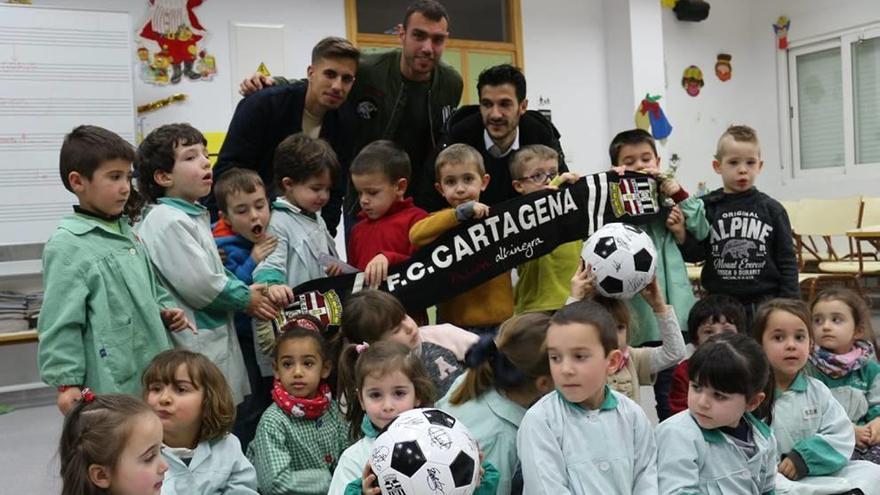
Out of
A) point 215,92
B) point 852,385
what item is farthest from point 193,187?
point 215,92

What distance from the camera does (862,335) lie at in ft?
9.70

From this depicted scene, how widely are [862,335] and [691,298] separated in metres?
0.63

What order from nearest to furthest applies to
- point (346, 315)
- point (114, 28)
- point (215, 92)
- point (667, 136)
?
point (346, 315) → point (114, 28) → point (215, 92) → point (667, 136)

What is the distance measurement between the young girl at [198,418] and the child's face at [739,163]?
7.17 feet

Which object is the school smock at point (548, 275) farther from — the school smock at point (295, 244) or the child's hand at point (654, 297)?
the school smock at point (295, 244)

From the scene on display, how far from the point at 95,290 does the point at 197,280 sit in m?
0.34

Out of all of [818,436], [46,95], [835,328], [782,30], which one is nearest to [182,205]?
[818,436]

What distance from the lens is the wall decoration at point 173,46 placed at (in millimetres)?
6129

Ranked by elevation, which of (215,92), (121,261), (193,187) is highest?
(215,92)

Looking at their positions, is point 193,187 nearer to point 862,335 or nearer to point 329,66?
point 329,66

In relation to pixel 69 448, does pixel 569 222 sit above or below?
above

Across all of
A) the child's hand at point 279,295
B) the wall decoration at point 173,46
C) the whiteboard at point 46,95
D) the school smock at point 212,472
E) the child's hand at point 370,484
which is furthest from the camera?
the wall decoration at point 173,46

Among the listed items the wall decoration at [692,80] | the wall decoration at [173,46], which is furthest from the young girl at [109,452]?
the wall decoration at [692,80]

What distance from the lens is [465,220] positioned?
301cm
